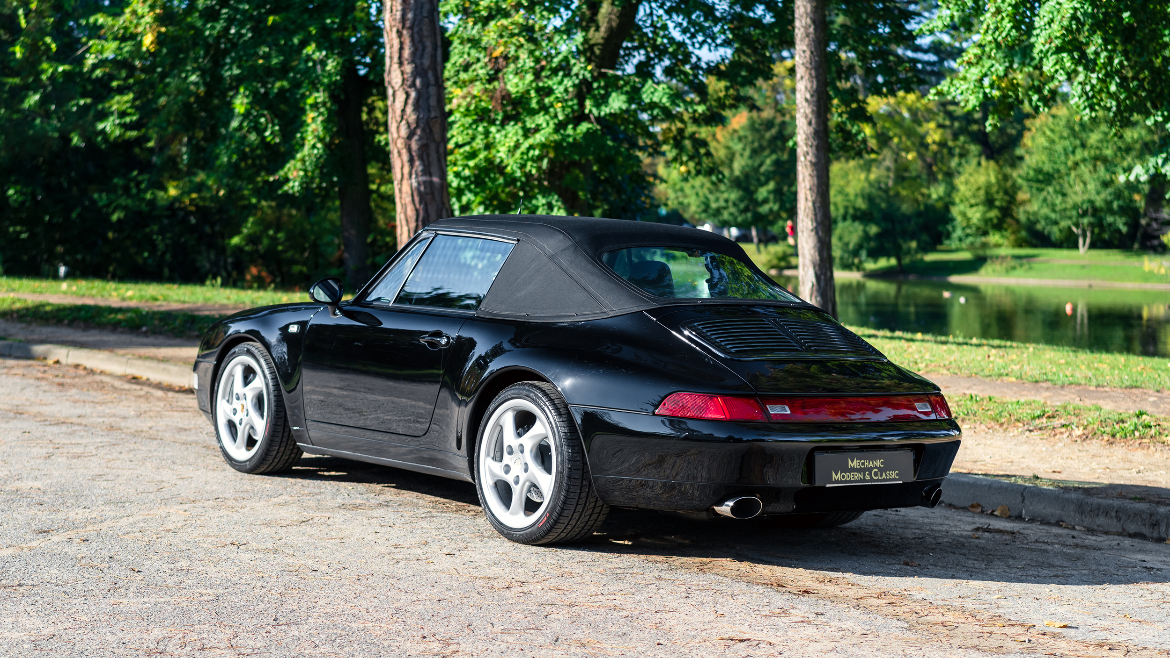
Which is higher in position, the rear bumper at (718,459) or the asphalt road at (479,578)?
the rear bumper at (718,459)

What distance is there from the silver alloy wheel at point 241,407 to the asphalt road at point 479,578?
0.25 meters

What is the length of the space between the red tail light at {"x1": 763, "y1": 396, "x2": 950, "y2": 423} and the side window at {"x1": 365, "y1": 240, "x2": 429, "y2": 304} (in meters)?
2.33

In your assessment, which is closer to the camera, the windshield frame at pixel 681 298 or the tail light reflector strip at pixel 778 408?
the tail light reflector strip at pixel 778 408

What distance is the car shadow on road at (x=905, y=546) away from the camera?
199 inches

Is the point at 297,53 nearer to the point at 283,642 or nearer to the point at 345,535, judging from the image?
the point at 345,535

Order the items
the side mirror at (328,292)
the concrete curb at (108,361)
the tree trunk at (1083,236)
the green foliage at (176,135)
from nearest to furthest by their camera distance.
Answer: the side mirror at (328,292) < the concrete curb at (108,361) < the green foliage at (176,135) < the tree trunk at (1083,236)

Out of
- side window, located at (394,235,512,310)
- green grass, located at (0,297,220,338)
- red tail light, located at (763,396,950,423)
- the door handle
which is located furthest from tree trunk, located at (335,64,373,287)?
red tail light, located at (763,396,950,423)

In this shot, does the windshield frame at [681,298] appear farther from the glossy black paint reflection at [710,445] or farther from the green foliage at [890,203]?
the green foliage at [890,203]

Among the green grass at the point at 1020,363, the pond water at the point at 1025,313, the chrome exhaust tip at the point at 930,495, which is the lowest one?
the pond water at the point at 1025,313

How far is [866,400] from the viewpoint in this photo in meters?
4.87

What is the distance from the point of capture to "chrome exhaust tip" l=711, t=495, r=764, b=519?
182 inches

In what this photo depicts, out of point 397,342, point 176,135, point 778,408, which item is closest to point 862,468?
point 778,408

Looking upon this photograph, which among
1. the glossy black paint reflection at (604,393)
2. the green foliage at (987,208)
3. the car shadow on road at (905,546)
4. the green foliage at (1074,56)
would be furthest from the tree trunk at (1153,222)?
the glossy black paint reflection at (604,393)

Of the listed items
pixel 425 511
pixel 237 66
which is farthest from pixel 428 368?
pixel 237 66
